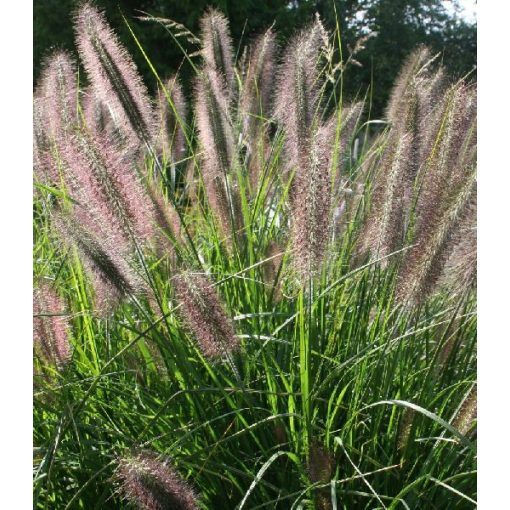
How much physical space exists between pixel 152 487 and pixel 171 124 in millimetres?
1908

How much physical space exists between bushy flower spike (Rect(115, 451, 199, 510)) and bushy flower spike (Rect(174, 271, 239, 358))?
27 centimetres

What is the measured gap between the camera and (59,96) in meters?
2.27

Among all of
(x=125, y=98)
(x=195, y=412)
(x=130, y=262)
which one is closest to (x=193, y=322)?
(x=130, y=262)

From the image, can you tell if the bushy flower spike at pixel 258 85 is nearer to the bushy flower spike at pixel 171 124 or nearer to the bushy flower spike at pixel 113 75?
the bushy flower spike at pixel 171 124

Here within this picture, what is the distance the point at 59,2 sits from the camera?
38.7 feet

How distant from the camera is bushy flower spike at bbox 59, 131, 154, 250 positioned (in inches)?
63.2

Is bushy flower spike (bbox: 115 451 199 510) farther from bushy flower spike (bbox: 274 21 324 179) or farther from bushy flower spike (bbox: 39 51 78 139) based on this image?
bushy flower spike (bbox: 39 51 78 139)


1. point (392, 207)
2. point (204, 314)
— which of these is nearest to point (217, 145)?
point (392, 207)

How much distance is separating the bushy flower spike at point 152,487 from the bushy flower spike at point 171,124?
1455mm

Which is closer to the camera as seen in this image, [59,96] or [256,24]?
[59,96]

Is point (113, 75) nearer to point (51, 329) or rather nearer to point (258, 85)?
point (51, 329)
